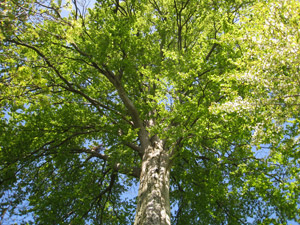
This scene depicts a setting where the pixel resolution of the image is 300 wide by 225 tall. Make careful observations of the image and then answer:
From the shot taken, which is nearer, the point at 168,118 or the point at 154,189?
the point at 154,189

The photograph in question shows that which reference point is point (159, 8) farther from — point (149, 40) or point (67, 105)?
point (67, 105)

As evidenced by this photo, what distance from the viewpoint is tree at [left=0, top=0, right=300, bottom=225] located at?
16.9 ft

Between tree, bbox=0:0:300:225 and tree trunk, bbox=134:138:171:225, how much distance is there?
32 mm

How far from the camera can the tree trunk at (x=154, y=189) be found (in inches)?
213

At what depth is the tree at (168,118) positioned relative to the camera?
5.15 meters

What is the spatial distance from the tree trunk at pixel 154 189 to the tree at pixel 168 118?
32mm

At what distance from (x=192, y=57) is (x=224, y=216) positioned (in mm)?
5467

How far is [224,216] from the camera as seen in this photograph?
8.14m

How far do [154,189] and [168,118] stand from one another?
2.13 m

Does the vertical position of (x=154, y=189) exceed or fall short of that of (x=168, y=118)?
it falls short

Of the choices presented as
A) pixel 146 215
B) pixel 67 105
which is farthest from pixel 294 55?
pixel 67 105

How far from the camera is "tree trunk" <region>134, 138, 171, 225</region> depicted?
5414 mm

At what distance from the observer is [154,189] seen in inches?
237

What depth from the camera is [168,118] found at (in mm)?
7148
